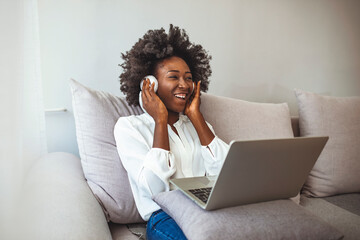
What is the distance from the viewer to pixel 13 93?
1.81ft

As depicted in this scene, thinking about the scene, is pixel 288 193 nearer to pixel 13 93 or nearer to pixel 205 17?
pixel 13 93

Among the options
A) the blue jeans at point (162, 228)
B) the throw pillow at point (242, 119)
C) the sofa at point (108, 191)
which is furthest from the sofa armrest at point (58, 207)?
the throw pillow at point (242, 119)

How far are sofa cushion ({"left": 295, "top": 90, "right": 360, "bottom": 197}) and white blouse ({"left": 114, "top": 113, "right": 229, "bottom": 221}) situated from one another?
0.66 metres

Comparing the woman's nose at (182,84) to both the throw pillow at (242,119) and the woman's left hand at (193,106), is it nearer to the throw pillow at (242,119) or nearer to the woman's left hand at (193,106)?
the woman's left hand at (193,106)

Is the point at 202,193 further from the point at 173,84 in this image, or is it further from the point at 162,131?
the point at 173,84

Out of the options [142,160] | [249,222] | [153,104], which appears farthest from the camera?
[153,104]

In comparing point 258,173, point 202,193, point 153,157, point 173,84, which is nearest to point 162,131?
point 153,157

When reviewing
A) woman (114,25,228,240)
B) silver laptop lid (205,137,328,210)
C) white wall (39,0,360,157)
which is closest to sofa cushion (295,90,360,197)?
white wall (39,0,360,157)

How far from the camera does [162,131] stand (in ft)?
3.52

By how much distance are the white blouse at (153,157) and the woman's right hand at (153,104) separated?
6cm

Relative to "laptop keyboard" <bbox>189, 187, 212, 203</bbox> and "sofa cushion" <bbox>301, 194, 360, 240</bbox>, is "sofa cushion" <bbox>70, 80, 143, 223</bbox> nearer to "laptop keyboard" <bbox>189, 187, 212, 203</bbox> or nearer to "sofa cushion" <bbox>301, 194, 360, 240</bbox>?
"laptop keyboard" <bbox>189, 187, 212, 203</bbox>

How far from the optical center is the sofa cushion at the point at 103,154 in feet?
3.51

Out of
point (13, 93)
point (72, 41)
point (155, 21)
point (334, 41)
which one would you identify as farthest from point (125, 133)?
point (334, 41)

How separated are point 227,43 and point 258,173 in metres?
1.30
